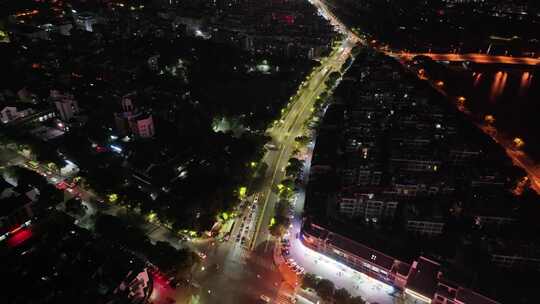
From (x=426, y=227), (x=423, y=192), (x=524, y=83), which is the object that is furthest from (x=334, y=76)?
(x=524, y=83)

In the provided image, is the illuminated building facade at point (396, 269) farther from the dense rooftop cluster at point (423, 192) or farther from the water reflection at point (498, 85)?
the water reflection at point (498, 85)

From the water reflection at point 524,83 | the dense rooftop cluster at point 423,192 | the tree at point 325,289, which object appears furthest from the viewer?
the water reflection at point 524,83

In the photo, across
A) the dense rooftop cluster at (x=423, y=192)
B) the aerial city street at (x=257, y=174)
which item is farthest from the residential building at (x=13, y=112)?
the dense rooftop cluster at (x=423, y=192)

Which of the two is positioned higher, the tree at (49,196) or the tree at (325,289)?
the tree at (49,196)

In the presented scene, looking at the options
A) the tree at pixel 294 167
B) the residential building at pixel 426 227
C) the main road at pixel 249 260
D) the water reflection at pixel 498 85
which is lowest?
the main road at pixel 249 260

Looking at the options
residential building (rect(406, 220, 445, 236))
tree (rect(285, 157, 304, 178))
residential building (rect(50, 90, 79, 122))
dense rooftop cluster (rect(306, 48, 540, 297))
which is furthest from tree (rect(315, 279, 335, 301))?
residential building (rect(50, 90, 79, 122))

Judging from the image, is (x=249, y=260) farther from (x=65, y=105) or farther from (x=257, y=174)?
(x=65, y=105)

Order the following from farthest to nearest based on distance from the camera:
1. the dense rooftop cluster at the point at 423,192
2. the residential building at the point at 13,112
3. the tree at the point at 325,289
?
the residential building at the point at 13,112 < the dense rooftop cluster at the point at 423,192 < the tree at the point at 325,289

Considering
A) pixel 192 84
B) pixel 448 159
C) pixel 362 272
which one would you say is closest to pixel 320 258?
pixel 362 272
